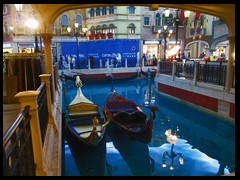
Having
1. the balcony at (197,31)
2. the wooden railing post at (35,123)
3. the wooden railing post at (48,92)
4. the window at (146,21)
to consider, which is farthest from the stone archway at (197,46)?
the wooden railing post at (35,123)

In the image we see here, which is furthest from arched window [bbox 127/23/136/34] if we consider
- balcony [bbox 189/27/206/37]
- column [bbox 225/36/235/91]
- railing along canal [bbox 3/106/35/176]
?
railing along canal [bbox 3/106/35/176]

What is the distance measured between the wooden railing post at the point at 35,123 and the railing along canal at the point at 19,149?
2.8 inches

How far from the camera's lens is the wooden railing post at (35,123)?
2.45 m

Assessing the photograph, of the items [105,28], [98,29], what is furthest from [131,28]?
[98,29]

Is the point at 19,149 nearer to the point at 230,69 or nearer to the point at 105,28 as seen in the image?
the point at 230,69

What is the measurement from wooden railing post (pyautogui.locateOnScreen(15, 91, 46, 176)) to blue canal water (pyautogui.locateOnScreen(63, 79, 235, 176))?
1.46 meters

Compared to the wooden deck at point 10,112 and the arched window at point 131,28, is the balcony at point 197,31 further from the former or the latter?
the wooden deck at point 10,112

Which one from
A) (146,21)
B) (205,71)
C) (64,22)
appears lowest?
(205,71)

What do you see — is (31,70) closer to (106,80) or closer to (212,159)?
(212,159)

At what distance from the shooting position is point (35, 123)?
2.53 m

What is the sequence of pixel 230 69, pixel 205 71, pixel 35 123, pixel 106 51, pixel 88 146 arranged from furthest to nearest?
pixel 106 51, pixel 205 71, pixel 230 69, pixel 88 146, pixel 35 123

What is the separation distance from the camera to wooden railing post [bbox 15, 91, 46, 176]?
2.45 meters

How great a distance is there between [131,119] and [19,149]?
391 centimetres
